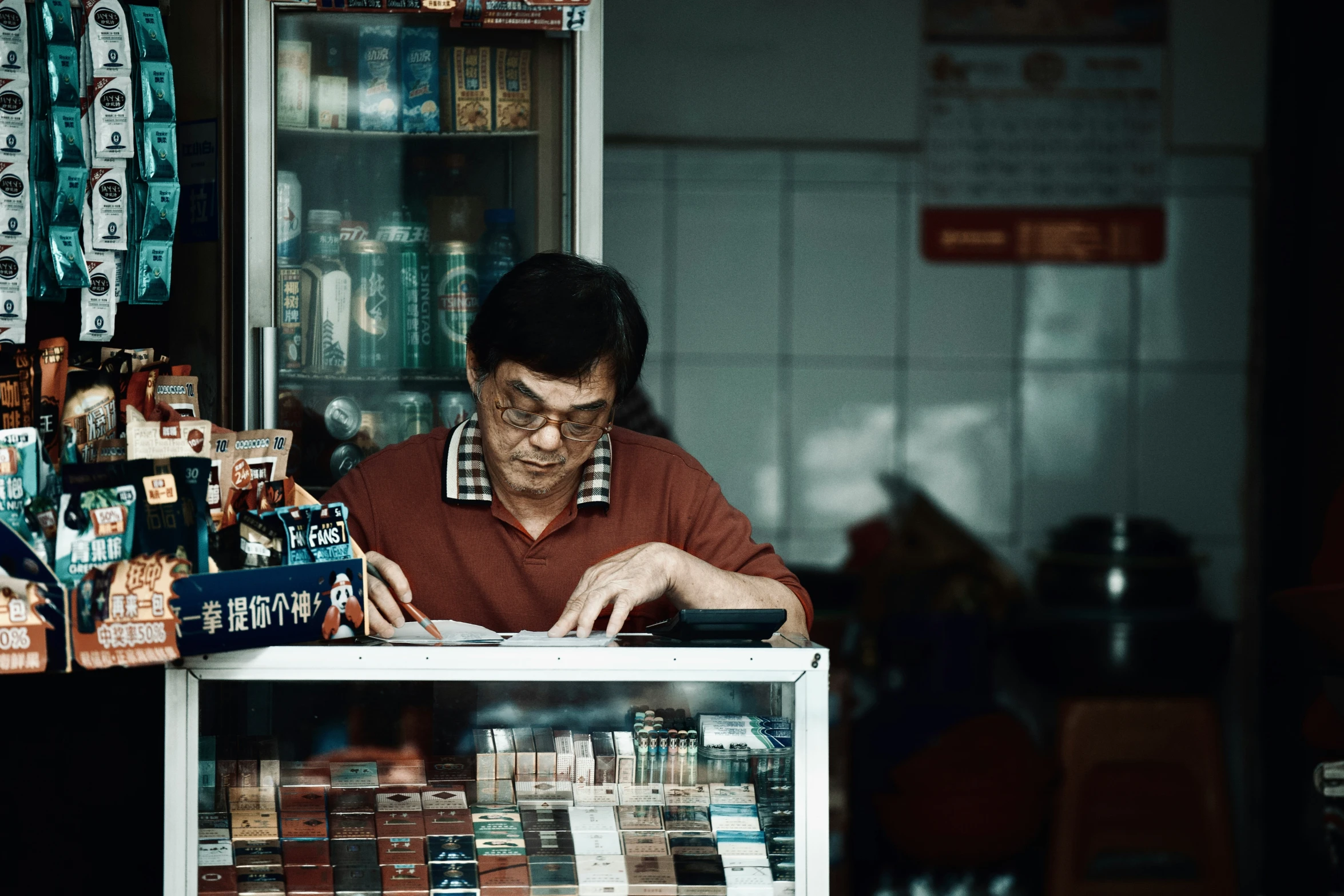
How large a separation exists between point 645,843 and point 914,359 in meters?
Result: 2.82

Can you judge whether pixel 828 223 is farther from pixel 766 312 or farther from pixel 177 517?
pixel 177 517

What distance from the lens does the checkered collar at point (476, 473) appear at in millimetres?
1889

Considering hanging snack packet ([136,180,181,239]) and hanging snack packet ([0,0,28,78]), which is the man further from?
hanging snack packet ([0,0,28,78])

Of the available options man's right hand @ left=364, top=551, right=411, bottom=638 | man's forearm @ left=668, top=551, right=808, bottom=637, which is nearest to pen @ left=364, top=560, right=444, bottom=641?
man's right hand @ left=364, top=551, right=411, bottom=638

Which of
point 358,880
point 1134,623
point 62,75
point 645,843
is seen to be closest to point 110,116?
point 62,75

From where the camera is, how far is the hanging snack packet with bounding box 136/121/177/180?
189 centimetres

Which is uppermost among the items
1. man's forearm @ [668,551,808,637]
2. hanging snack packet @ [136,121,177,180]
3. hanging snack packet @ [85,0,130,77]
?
hanging snack packet @ [85,0,130,77]

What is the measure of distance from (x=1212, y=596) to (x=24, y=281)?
3.47 meters

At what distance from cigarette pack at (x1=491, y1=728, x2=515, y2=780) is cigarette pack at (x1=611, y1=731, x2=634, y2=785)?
0.35 ft

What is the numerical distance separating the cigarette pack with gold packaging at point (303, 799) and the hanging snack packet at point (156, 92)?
106 cm

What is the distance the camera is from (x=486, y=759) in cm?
134

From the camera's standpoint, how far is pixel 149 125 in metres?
1.88

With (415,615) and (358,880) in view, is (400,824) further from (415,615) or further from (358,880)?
(415,615)

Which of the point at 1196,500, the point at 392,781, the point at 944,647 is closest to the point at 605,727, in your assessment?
the point at 392,781
